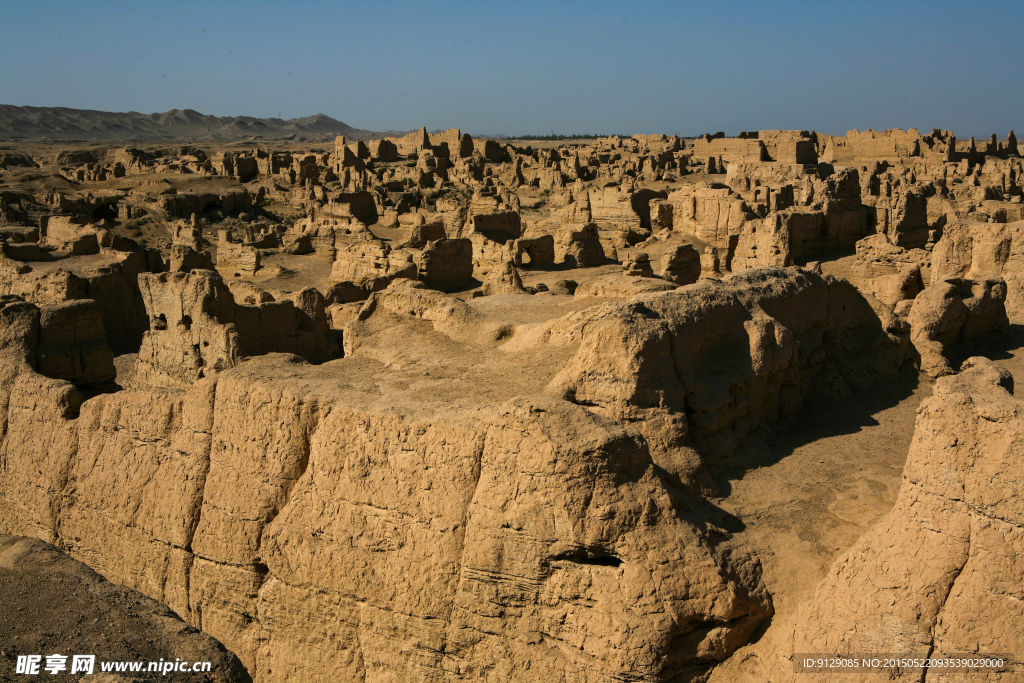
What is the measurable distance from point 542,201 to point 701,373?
1179 inches

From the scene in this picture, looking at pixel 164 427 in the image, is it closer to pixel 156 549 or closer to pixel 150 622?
pixel 156 549

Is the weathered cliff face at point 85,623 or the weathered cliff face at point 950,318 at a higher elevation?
the weathered cliff face at point 950,318

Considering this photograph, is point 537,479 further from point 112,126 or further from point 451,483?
point 112,126

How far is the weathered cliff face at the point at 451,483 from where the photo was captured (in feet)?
19.2

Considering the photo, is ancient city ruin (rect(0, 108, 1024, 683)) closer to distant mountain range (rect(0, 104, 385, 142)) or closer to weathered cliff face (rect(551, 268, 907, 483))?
weathered cliff face (rect(551, 268, 907, 483))

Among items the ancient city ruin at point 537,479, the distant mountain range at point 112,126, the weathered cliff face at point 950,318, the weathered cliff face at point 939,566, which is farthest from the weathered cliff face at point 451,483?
the distant mountain range at point 112,126

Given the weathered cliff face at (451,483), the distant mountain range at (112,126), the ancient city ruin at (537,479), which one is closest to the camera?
the ancient city ruin at (537,479)

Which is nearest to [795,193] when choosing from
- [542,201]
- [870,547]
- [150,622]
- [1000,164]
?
[542,201]

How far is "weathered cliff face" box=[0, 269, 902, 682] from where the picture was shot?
19.2 feet

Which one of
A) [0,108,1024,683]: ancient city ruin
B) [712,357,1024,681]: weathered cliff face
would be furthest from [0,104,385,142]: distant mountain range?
[712,357,1024,681]: weathered cliff face

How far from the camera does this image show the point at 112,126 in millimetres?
155500

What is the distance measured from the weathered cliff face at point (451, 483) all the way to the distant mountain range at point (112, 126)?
130784mm

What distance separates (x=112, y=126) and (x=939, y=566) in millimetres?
172533

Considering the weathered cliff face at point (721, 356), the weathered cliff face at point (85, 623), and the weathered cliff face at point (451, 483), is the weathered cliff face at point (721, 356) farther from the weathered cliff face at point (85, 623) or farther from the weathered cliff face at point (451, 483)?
the weathered cliff face at point (85, 623)
